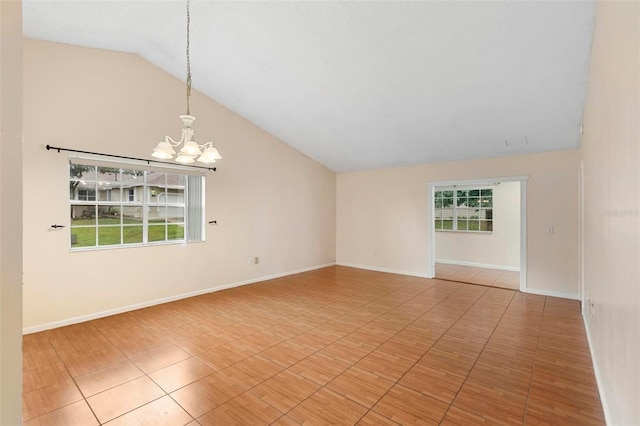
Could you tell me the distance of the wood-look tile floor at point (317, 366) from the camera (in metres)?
2.11

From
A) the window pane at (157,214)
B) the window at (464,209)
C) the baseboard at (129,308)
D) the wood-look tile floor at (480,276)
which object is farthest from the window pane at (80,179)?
the window at (464,209)

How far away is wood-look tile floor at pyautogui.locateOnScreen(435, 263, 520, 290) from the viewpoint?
5841mm

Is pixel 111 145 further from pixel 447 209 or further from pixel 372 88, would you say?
pixel 447 209

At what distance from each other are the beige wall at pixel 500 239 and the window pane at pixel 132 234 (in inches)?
294

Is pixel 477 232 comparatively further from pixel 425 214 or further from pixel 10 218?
pixel 10 218

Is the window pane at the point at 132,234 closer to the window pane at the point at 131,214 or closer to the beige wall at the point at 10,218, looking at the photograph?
the window pane at the point at 131,214

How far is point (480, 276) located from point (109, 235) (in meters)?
→ 7.01

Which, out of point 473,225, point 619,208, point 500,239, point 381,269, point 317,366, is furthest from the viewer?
point 473,225

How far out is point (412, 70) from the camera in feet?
11.8

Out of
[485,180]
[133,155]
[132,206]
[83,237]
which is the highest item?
[133,155]

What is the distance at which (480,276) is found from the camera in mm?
6492

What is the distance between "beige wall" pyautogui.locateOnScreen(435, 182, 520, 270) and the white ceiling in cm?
255

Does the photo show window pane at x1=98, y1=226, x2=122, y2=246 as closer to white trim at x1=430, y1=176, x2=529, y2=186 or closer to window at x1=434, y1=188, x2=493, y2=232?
white trim at x1=430, y1=176, x2=529, y2=186

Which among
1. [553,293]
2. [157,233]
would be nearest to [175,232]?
[157,233]
